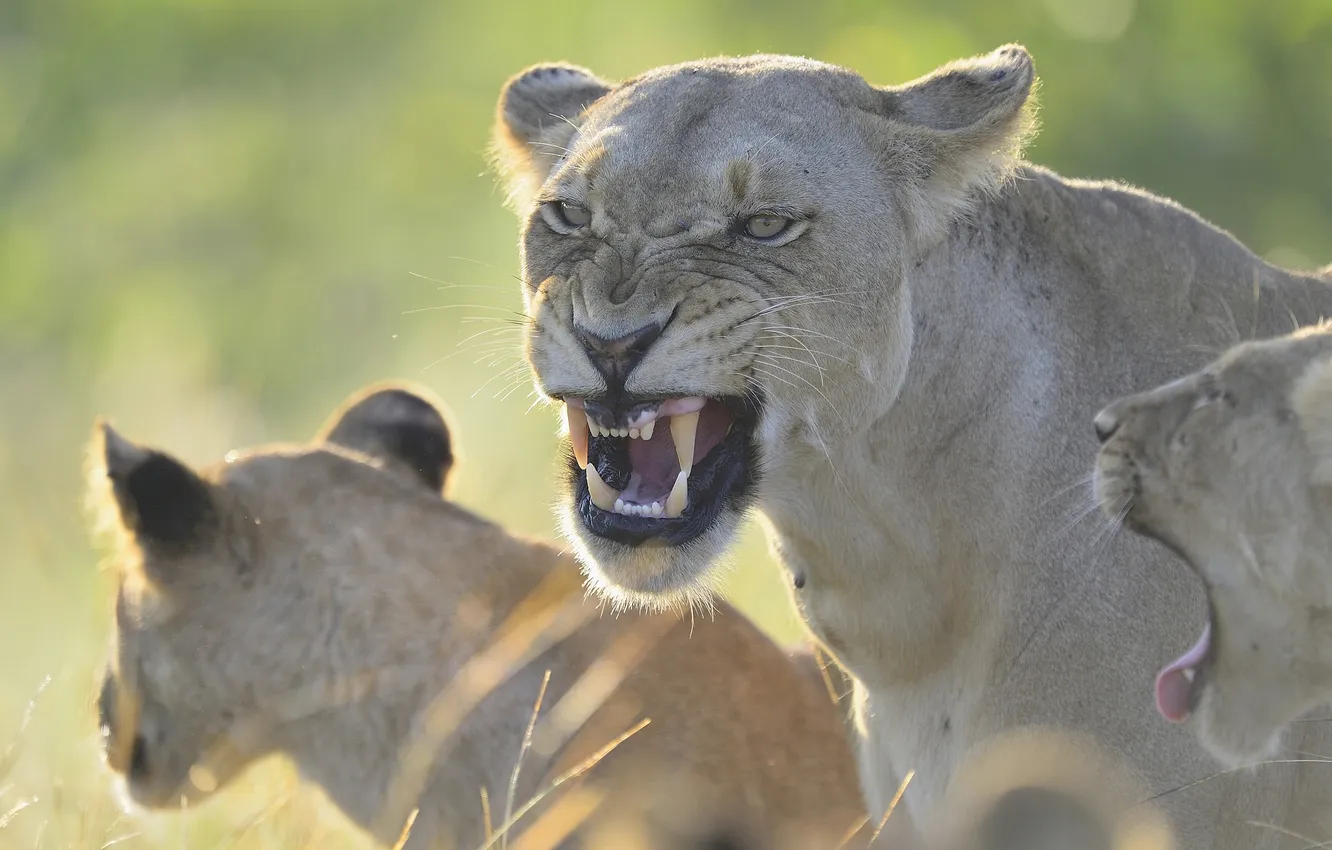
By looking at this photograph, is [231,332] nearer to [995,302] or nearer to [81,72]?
[81,72]

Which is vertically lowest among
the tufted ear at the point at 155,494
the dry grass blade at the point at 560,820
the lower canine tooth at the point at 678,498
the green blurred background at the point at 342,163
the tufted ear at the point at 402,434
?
the green blurred background at the point at 342,163

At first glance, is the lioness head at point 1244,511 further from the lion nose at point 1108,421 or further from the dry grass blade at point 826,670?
the dry grass blade at point 826,670

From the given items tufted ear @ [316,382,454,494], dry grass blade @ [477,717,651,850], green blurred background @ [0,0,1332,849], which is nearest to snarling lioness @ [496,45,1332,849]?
dry grass blade @ [477,717,651,850]

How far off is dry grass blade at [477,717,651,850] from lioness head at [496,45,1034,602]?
1.17ft

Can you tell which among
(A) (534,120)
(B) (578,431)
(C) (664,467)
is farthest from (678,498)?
(A) (534,120)

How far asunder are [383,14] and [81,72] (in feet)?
10.3

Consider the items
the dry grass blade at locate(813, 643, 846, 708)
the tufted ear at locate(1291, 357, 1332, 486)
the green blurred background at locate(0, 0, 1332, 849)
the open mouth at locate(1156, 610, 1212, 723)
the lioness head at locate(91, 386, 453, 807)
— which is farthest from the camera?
the green blurred background at locate(0, 0, 1332, 849)

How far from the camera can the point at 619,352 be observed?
3.57 meters

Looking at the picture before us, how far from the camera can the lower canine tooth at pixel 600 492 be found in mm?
3818

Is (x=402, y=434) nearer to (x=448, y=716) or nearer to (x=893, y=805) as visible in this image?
(x=448, y=716)

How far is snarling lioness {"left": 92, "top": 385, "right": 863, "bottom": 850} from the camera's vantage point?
429cm

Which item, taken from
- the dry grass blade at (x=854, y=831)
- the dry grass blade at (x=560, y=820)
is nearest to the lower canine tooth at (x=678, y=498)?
the dry grass blade at (x=560, y=820)

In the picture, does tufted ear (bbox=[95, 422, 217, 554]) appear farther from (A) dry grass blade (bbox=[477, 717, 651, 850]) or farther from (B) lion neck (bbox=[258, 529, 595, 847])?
(A) dry grass blade (bbox=[477, 717, 651, 850])

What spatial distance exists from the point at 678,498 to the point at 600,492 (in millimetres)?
165
